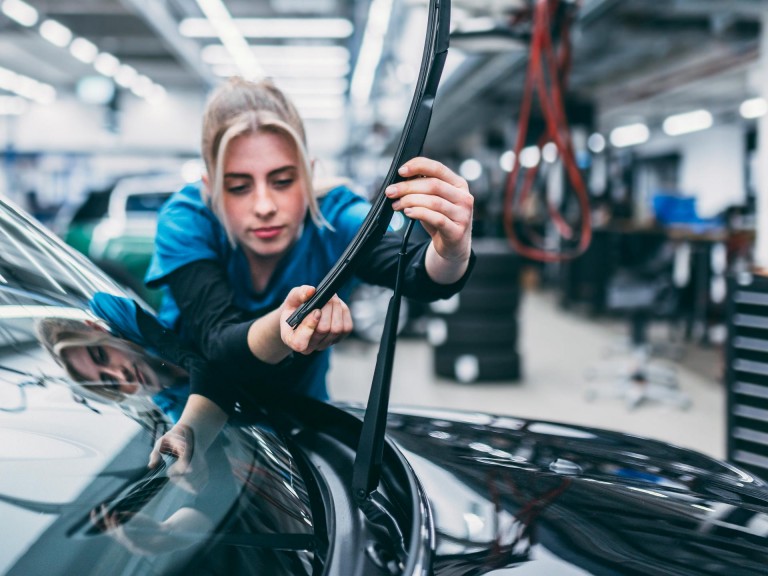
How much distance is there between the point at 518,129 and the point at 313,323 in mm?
4402

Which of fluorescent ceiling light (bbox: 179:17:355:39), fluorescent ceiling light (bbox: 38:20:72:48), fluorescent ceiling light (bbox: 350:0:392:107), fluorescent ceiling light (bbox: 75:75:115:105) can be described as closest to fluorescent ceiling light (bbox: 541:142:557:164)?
fluorescent ceiling light (bbox: 350:0:392:107)

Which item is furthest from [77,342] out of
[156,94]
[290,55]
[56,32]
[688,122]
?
[688,122]

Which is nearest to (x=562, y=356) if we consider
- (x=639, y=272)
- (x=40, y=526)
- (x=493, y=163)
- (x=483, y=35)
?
(x=639, y=272)

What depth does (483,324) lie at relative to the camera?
528 cm

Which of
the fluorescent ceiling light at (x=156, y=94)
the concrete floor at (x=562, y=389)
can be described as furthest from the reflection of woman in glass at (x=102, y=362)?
the fluorescent ceiling light at (x=156, y=94)

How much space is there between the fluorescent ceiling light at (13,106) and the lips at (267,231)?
62.9 feet

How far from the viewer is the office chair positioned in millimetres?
4879

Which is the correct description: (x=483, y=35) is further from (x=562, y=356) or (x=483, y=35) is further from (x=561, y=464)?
(x=562, y=356)

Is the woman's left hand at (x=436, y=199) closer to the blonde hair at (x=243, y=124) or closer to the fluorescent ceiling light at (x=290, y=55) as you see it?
the blonde hair at (x=243, y=124)

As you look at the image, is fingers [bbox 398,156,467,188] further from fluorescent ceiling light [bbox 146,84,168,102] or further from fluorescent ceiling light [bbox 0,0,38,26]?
fluorescent ceiling light [bbox 146,84,168,102]

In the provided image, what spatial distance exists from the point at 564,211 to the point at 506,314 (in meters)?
6.64

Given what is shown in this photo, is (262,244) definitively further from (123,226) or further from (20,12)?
(20,12)

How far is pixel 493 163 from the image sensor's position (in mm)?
17938

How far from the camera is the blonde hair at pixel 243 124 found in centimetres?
121
